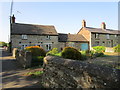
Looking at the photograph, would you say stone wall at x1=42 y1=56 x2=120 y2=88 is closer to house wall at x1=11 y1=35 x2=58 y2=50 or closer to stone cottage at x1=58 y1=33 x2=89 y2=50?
house wall at x1=11 y1=35 x2=58 y2=50

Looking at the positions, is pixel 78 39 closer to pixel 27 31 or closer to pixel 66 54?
pixel 27 31

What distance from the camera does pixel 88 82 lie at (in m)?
2.63

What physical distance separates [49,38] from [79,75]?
79.2 ft

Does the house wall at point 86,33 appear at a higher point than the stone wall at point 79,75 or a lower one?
higher

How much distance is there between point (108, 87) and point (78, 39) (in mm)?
28427

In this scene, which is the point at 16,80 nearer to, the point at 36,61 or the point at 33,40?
the point at 36,61

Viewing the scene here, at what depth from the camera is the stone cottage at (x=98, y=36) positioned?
1188 inches

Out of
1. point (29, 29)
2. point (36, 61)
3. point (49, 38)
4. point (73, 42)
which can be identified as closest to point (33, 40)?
point (29, 29)

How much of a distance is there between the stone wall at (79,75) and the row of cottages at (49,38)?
21072 millimetres

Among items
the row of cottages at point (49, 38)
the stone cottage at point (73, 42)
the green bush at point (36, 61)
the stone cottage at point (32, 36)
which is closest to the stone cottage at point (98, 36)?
the row of cottages at point (49, 38)

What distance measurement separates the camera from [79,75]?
2.93 metres

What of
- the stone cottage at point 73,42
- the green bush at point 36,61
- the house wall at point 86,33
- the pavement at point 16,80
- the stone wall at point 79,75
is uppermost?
the house wall at point 86,33

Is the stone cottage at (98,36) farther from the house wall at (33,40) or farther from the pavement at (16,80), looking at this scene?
the pavement at (16,80)

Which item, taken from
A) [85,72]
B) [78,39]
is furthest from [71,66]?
[78,39]
